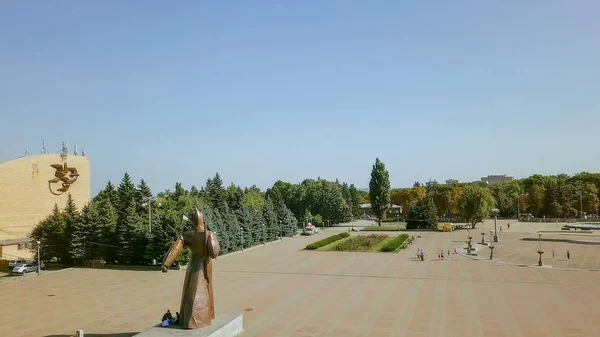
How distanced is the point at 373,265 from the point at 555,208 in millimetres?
58228

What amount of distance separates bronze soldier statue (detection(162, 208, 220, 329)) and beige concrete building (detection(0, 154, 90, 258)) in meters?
31.3

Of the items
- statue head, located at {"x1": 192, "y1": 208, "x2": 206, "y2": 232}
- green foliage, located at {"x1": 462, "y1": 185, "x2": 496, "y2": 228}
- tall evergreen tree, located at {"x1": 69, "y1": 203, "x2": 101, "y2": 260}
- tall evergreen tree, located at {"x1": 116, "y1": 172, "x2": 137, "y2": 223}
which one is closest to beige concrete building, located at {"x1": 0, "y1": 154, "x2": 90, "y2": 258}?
tall evergreen tree, located at {"x1": 116, "y1": 172, "x2": 137, "y2": 223}

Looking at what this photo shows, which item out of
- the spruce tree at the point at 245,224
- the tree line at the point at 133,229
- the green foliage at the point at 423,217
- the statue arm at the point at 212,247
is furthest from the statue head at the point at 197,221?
the green foliage at the point at 423,217

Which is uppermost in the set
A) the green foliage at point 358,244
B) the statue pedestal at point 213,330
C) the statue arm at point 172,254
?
the statue arm at point 172,254

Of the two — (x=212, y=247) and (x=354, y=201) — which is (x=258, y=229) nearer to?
(x=212, y=247)

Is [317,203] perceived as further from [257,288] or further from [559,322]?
[559,322]

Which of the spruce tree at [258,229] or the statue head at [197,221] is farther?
the spruce tree at [258,229]

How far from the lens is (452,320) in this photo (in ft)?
54.7

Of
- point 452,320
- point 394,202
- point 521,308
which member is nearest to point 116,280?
point 452,320

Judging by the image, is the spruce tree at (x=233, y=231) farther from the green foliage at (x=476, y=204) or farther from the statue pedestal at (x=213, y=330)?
the green foliage at (x=476, y=204)

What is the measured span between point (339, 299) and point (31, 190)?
34.4 m

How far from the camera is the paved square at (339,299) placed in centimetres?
1614

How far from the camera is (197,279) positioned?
1410cm

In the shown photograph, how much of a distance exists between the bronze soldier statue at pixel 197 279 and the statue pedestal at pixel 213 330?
0.23 m
